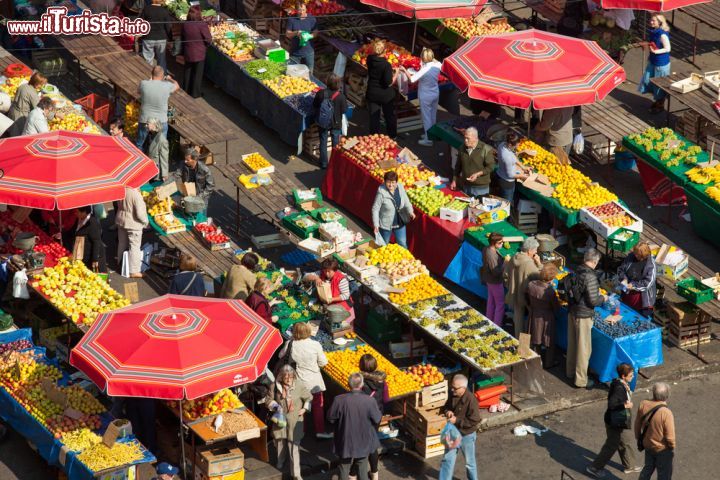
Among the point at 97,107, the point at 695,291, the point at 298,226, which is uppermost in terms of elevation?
the point at 695,291

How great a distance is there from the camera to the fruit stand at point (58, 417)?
2091cm

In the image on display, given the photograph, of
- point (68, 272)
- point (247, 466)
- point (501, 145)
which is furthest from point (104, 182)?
point (501, 145)

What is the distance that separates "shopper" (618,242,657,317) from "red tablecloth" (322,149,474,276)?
8.77 feet

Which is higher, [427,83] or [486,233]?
[427,83]

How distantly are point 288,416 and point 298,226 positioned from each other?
480cm

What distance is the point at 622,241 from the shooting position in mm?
25625

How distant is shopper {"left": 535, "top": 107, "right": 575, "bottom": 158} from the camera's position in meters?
27.9

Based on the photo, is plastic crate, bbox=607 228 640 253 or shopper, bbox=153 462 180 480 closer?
shopper, bbox=153 462 180 480

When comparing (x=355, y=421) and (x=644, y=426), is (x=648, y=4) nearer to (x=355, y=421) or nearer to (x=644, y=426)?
(x=644, y=426)

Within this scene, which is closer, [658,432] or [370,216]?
[658,432]

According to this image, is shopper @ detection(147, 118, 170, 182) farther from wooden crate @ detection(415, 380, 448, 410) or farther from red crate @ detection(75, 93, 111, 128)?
wooden crate @ detection(415, 380, 448, 410)

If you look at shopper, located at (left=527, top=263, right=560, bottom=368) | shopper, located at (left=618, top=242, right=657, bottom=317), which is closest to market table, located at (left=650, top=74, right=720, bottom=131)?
shopper, located at (left=618, top=242, right=657, bottom=317)

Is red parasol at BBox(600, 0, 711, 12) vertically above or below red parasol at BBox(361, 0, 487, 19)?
above

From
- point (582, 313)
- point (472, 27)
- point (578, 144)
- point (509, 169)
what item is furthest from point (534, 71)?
point (472, 27)
